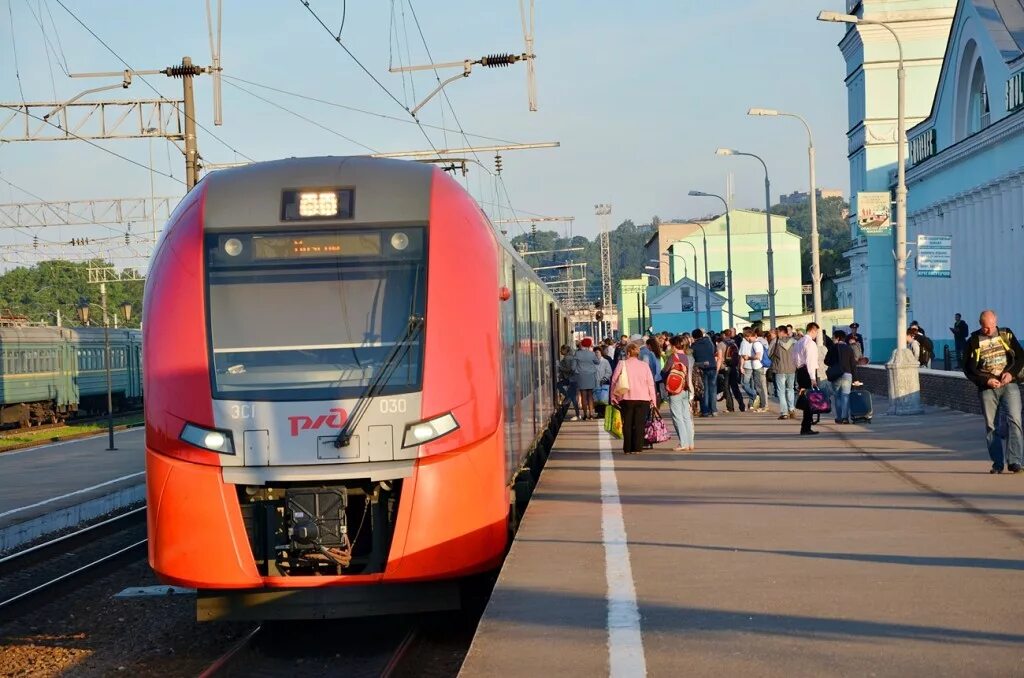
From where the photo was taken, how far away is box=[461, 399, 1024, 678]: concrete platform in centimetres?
726

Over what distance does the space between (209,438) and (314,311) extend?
3.58 ft

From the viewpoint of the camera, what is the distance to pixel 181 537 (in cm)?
962

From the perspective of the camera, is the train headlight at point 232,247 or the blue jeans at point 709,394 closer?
the train headlight at point 232,247

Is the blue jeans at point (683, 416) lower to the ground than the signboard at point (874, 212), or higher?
lower

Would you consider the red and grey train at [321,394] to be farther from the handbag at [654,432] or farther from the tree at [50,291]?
the tree at [50,291]

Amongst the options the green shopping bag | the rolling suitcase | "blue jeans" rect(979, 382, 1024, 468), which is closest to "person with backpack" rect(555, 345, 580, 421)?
the rolling suitcase

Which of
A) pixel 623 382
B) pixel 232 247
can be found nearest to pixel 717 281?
pixel 623 382

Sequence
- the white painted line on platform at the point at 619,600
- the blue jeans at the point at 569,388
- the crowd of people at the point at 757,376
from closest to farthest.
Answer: the white painted line on platform at the point at 619,600
the crowd of people at the point at 757,376
the blue jeans at the point at 569,388

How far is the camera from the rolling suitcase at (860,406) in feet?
79.4

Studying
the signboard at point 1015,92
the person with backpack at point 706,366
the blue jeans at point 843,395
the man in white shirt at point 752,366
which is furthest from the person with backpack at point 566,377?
the signboard at point 1015,92

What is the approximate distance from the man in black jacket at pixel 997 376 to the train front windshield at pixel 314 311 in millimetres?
7196

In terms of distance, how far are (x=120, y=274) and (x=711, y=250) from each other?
5144 centimetres

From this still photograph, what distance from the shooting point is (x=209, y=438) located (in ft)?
31.5

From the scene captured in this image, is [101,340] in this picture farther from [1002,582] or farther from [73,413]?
[1002,582]
